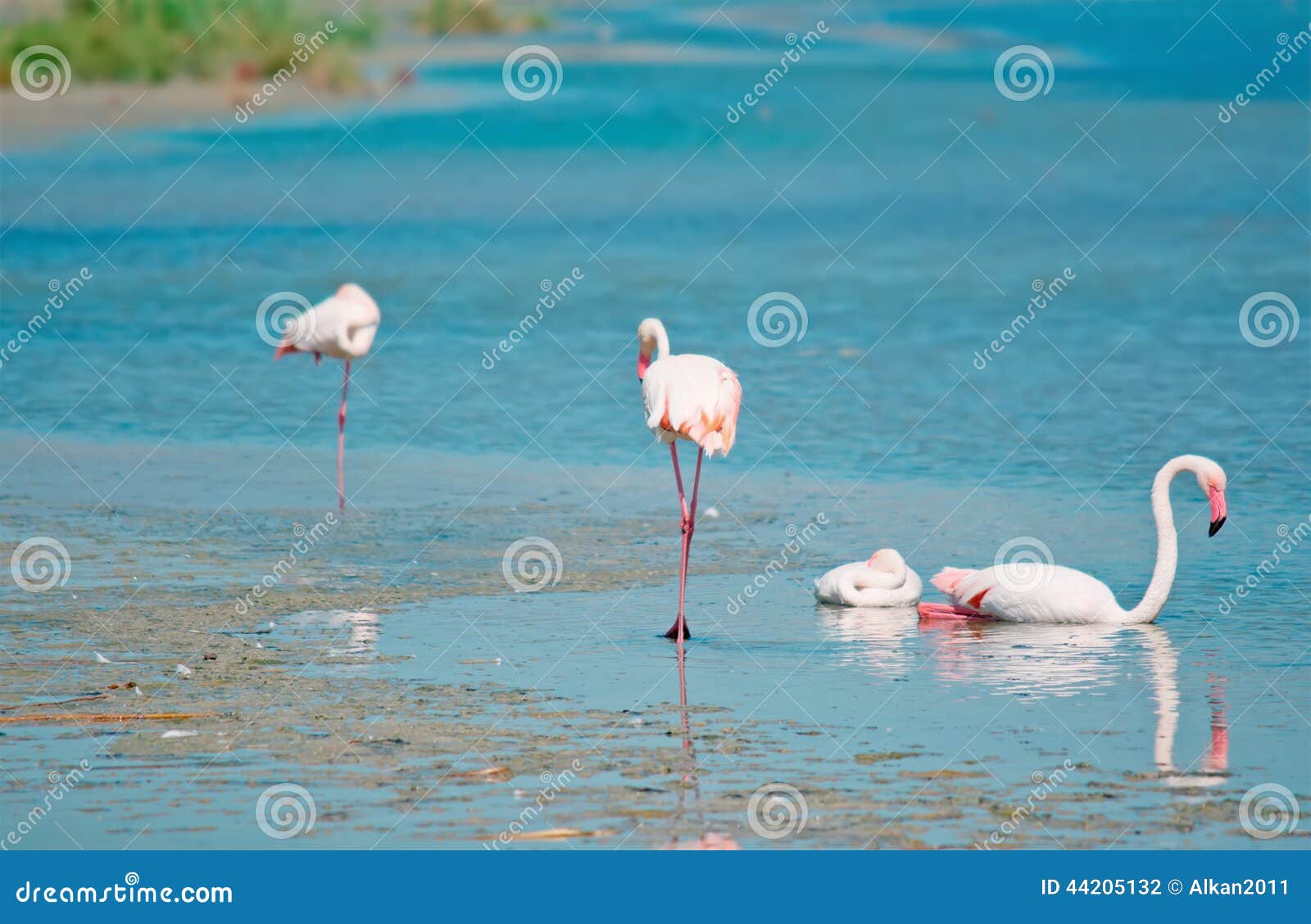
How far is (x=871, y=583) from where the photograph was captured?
410 inches

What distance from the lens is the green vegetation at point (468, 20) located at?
4731 cm

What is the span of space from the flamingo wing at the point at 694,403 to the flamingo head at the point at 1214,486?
96.7 inches

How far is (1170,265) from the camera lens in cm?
2328

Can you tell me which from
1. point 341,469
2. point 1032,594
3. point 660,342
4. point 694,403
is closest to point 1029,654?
point 1032,594

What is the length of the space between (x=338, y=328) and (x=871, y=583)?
6051 mm

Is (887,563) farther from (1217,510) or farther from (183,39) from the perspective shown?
(183,39)

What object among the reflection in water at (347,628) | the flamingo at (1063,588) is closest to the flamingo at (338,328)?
the reflection in water at (347,628)

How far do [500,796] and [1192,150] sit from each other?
27.8m

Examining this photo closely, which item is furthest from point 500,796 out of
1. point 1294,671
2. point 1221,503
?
point 1221,503

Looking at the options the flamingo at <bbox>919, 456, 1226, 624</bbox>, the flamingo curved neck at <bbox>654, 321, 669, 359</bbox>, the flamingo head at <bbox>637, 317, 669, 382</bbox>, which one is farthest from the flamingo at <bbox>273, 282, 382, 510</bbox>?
the flamingo at <bbox>919, 456, 1226, 624</bbox>

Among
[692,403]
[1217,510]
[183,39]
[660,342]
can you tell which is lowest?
[1217,510]

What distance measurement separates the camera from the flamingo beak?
33.7 feet

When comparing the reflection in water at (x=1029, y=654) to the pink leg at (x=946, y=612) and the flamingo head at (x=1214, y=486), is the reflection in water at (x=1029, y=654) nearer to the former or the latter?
the pink leg at (x=946, y=612)

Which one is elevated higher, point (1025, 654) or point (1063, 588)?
point (1063, 588)
